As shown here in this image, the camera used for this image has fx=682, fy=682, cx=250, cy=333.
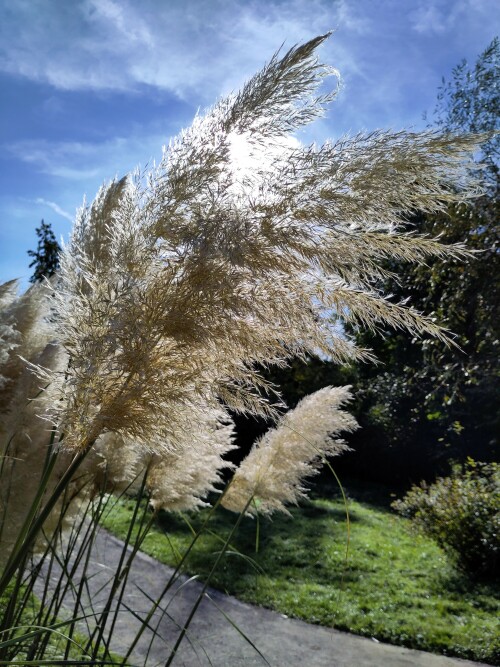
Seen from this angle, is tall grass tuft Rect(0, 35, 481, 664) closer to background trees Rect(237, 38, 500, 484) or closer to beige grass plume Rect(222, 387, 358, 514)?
beige grass plume Rect(222, 387, 358, 514)

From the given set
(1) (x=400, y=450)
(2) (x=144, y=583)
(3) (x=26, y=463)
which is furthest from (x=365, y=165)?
(1) (x=400, y=450)

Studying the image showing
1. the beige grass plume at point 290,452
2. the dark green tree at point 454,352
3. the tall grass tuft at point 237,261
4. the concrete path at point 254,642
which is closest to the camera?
the tall grass tuft at point 237,261

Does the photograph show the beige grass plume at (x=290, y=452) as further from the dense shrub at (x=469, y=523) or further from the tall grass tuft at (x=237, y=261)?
the dense shrub at (x=469, y=523)

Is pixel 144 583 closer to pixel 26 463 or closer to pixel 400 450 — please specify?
pixel 26 463

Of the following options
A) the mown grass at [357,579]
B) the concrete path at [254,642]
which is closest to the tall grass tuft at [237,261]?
the concrete path at [254,642]

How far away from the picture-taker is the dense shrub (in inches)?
340

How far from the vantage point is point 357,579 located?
880 cm

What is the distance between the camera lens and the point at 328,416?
2.91m

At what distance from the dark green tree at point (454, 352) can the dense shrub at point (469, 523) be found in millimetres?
1289

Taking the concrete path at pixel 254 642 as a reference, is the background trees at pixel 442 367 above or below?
above

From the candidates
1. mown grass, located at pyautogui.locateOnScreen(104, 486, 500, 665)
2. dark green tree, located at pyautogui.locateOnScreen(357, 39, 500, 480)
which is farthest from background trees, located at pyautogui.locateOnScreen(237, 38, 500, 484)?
mown grass, located at pyautogui.locateOnScreen(104, 486, 500, 665)

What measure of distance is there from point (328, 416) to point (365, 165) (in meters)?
1.42

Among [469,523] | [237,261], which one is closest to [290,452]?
[237,261]

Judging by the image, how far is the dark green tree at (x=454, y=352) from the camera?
8.62 meters
